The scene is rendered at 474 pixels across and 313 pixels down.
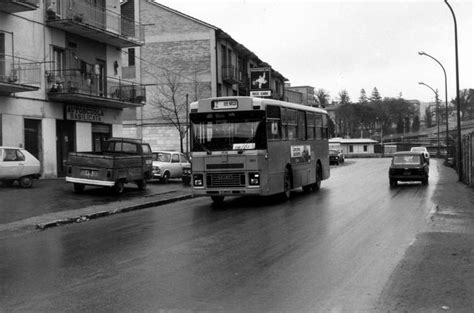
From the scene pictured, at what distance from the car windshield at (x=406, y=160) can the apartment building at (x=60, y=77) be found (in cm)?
1453

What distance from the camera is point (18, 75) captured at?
22156mm

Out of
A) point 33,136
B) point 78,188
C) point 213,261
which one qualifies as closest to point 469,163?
point 78,188

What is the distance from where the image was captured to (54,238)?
35.8 ft

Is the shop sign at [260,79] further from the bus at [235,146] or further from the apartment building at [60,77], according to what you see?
the bus at [235,146]

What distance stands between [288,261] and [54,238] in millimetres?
5490

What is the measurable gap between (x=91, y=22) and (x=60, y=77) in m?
3.83

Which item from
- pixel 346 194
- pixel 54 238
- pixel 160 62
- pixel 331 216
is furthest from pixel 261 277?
pixel 160 62

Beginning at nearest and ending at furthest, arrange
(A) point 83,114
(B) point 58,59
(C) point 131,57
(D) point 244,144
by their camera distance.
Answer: (D) point 244,144, (B) point 58,59, (A) point 83,114, (C) point 131,57

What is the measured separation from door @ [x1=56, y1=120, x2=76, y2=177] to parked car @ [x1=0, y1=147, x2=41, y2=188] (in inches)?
213

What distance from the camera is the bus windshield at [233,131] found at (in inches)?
632

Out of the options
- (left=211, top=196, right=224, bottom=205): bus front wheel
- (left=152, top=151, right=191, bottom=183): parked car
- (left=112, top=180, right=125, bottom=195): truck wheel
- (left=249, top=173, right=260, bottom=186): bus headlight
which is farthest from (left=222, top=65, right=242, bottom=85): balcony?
(left=249, top=173, right=260, bottom=186): bus headlight

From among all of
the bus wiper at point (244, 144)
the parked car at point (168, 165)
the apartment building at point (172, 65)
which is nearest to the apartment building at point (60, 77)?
the parked car at point (168, 165)

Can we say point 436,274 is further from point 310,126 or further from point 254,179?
point 310,126

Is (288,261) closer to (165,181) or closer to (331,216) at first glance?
(331,216)
